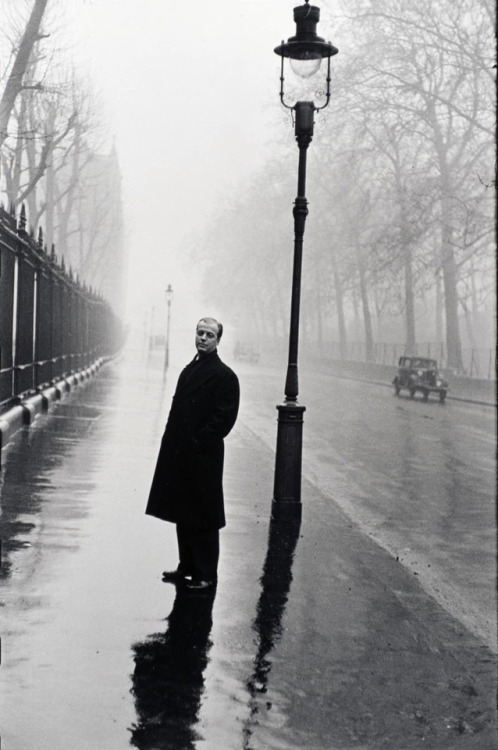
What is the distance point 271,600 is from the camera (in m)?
6.16

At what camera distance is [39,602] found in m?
5.73

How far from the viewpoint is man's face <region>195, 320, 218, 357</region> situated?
244 inches

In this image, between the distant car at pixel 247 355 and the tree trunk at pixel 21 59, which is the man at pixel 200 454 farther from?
the distant car at pixel 247 355

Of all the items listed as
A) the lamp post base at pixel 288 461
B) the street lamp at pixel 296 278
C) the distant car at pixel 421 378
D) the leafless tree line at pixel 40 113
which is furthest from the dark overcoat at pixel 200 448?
the distant car at pixel 421 378

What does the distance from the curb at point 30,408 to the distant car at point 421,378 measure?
13.5 metres

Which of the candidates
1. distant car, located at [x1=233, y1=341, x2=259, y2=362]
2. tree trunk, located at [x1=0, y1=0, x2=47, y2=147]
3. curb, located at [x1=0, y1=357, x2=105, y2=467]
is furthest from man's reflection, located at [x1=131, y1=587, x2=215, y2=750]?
distant car, located at [x1=233, y1=341, x2=259, y2=362]

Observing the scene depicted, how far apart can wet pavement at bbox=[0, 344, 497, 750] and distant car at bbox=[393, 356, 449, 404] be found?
21.6 m

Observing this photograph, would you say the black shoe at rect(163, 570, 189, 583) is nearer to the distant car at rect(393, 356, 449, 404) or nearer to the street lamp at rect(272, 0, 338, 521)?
the street lamp at rect(272, 0, 338, 521)

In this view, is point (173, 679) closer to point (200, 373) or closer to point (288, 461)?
point (200, 373)

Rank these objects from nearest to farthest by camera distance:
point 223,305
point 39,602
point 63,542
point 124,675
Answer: point 124,675
point 39,602
point 63,542
point 223,305

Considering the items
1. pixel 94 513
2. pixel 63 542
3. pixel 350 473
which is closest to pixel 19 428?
pixel 350 473

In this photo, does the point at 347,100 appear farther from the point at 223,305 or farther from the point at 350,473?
the point at 223,305

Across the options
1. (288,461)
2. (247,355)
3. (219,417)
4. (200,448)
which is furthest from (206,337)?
(247,355)

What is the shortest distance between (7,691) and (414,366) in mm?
31244
